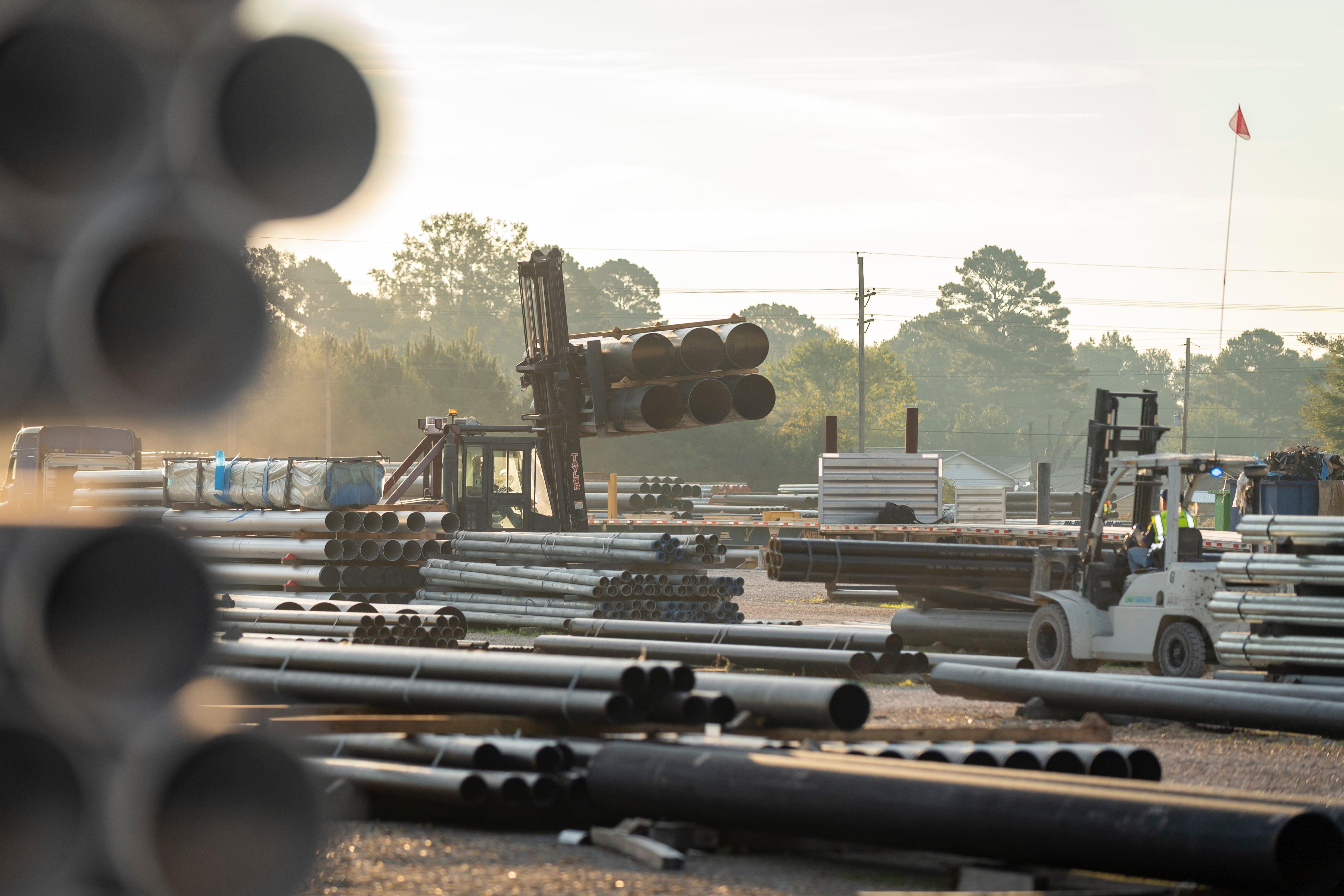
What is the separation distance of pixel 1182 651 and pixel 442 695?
7.78 metres

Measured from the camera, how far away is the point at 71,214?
3168 millimetres

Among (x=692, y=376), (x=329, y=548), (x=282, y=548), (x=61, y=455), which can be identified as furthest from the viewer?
(x=61, y=455)

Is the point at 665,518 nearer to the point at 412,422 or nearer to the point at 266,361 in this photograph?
the point at 266,361

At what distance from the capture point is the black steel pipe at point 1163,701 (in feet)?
31.7

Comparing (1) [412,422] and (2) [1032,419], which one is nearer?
(1) [412,422]

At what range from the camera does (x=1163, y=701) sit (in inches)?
392

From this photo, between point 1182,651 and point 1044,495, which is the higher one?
point 1044,495

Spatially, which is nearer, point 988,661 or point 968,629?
point 988,661

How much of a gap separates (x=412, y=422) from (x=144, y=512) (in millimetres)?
67789

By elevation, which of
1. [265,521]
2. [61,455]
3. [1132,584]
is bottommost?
[1132,584]

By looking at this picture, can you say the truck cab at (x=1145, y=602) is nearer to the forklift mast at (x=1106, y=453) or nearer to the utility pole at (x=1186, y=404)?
the forklift mast at (x=1106, y=453)

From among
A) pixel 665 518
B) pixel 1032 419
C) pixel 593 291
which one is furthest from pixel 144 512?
pixel 1032 419

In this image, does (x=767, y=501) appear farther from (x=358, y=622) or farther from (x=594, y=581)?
(x=358, y=622)

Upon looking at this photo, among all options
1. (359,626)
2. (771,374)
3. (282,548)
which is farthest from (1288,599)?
(771,374)
